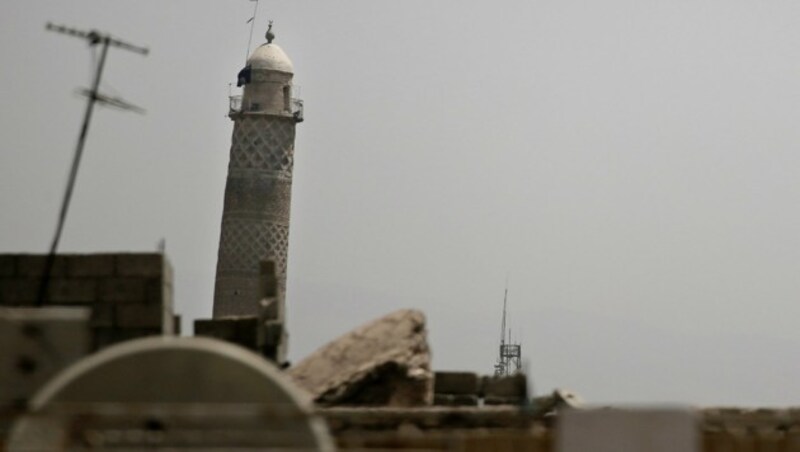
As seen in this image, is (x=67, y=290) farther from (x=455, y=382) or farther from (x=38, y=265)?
(x=455, y=382)

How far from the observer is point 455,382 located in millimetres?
21688

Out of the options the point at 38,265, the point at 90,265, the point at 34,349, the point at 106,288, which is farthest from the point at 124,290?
the point at 34,349

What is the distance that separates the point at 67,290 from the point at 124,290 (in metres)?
0.62

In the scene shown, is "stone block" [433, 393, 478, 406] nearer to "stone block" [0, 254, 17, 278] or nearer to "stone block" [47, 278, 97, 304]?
"stone block" [47, 278, 97, 304]

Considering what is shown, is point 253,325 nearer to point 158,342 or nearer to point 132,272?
point 132,272

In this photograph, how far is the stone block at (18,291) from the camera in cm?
1606

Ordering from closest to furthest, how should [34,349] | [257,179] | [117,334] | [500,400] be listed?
[34,349]
[117,334]
[500,400]
[257,179]

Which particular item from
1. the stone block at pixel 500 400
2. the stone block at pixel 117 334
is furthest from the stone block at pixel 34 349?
the stone block at pixel 500 400

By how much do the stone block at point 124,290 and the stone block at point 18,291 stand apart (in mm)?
622

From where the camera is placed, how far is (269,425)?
1068cm

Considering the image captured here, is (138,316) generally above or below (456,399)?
above

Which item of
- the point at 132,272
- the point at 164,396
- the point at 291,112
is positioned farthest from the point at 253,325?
the point at 291,112

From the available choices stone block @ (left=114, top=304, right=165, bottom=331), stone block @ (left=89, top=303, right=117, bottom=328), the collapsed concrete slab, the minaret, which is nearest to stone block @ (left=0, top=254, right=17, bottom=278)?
stone block @ (left=89, top=303, right=117, bottom=328)

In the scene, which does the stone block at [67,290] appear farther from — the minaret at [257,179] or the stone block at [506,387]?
the minaret at [257,179]
